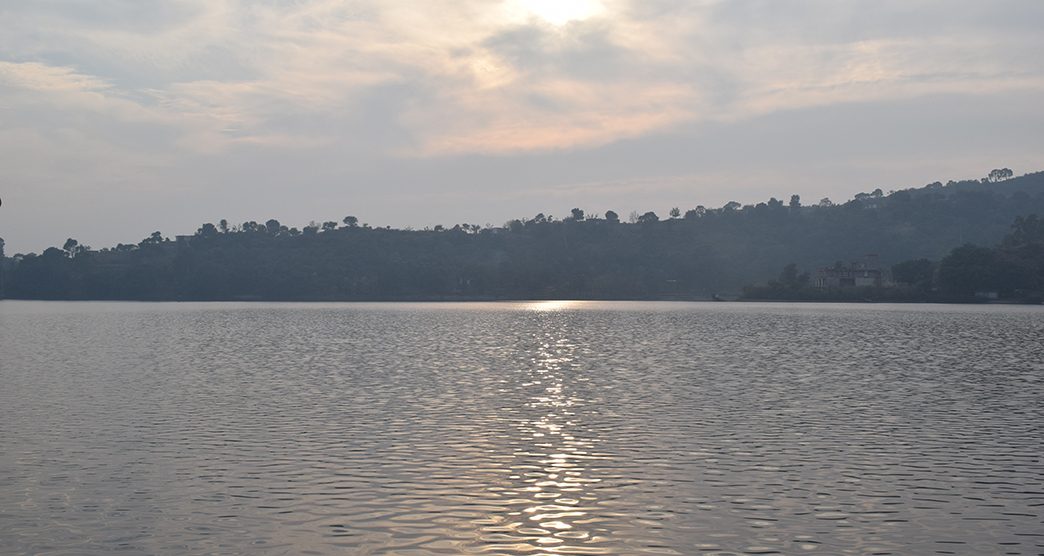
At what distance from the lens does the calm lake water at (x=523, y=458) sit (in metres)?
23.6

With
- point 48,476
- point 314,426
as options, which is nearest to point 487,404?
point 314,426

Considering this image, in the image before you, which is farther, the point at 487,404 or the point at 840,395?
the point at 840,395

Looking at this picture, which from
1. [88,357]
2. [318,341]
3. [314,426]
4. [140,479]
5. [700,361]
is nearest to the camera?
[140,479]

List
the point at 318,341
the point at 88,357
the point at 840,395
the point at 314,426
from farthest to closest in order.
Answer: the point at 318,341 → the point at 88,357 → the point at 840,395 → the point at 314,426

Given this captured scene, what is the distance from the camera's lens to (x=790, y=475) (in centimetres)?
3056

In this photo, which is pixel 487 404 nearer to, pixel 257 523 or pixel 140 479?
pixel 140 479

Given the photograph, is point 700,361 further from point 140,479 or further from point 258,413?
point 140,479

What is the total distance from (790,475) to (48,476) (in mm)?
21945

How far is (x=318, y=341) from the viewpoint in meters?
103

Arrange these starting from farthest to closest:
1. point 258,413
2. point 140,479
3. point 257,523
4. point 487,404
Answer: point 487,404, point 258,413, point 140,479, point 257,523

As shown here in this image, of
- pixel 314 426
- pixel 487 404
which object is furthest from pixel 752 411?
pixel 314 426

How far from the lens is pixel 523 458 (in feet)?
110

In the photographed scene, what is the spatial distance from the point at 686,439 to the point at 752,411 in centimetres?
885

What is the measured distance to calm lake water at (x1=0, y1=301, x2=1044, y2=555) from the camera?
23609 millimetres
